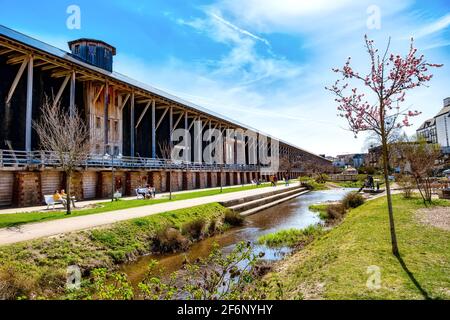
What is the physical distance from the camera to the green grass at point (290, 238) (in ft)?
40.1

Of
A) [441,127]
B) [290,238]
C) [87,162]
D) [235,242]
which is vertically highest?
[441,127]

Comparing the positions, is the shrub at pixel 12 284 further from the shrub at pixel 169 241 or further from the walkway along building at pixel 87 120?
the walkway along building at pixel 87 120

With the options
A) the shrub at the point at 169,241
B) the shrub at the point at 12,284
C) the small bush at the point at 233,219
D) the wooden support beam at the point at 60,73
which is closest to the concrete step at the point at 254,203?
the small bush at the point at 233,219

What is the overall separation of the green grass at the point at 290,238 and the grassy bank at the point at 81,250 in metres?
3.15

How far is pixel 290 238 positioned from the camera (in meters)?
12.8

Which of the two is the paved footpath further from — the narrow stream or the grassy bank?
the narrow stream

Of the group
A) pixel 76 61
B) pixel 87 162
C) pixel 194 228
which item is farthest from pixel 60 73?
pixel 194 228

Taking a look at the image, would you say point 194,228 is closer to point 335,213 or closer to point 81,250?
point 81,250

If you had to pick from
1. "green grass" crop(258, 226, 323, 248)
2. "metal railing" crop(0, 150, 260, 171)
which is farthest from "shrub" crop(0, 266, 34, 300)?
"metal railing" crop(0, 150, 260, 171)

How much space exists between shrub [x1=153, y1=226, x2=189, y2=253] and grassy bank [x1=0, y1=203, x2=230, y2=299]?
0.04m

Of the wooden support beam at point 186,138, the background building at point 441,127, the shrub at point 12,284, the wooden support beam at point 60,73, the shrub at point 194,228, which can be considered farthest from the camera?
the background building at point 441,127

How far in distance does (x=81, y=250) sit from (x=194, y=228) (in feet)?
17.8

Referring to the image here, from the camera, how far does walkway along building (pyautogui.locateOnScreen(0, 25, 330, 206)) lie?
17688mm

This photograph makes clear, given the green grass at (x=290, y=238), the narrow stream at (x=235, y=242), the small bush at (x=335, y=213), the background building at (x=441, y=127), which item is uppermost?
the background building at (x=441, y=127)
